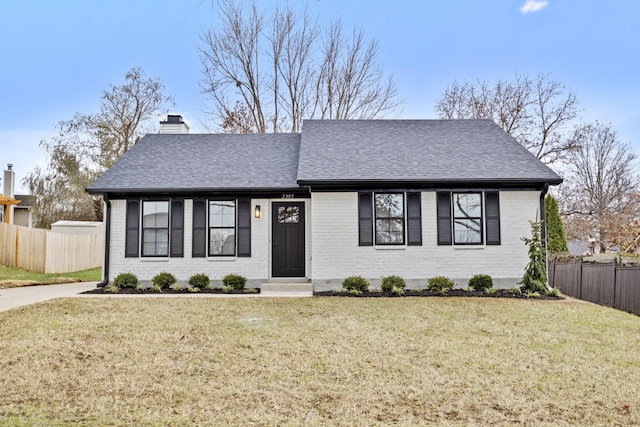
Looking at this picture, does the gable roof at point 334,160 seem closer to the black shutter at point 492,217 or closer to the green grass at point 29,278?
the black shutter at point 492,217

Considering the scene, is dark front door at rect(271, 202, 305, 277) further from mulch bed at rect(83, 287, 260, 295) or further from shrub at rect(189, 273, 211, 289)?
shrub at rect(189, 273, 211, 289)

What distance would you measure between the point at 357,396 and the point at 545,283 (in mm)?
8873

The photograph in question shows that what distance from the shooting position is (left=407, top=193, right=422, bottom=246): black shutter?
12391mm

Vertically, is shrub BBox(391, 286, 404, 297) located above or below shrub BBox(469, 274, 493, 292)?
below

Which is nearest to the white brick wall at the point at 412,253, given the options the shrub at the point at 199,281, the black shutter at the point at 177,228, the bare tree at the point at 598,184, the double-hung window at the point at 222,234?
the double-hung window at the point at 222,234

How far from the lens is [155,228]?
1293 centimetres

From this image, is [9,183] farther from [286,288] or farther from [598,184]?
[598,184]

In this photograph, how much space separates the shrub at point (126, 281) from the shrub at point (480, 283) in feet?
27.9

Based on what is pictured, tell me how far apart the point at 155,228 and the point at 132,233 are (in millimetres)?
612

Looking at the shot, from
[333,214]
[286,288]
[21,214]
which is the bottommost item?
[286,288]

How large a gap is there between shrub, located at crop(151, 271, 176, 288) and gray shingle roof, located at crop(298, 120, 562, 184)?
423cm

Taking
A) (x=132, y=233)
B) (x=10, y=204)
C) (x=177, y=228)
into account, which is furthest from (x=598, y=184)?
(x=10, y=204)

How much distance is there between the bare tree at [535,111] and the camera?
26156 mm

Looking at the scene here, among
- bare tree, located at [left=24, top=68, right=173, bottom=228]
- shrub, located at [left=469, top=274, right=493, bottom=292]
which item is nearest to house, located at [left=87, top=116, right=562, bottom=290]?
shrub, located at [left=469, top=274, right=493, bottom=292]
